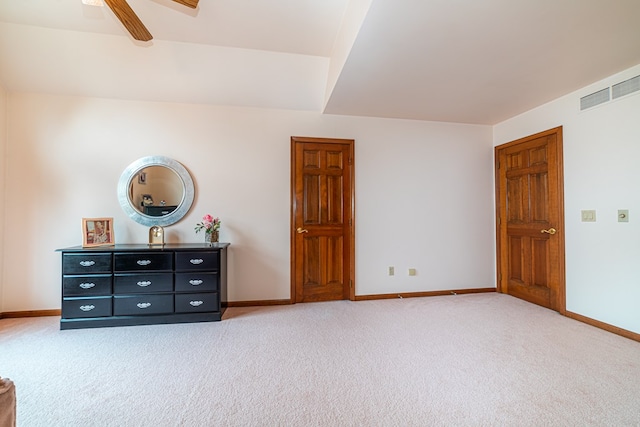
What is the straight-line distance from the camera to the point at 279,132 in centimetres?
343

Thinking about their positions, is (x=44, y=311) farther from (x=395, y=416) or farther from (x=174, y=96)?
(x=395, y=416)

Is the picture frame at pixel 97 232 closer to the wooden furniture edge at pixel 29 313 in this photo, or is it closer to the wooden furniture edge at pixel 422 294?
the wooden furniture edge at pixel 29 313

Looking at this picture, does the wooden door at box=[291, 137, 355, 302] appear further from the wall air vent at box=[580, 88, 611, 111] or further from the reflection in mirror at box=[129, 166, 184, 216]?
the wall air vent at box=[580, 88, 611, 111]

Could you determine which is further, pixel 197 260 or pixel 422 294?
pixel 422 294

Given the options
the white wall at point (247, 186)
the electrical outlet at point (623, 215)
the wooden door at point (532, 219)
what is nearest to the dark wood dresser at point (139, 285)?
the white wall at point (247, 186)

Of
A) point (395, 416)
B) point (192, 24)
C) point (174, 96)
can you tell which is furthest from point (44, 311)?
point (395, 416)

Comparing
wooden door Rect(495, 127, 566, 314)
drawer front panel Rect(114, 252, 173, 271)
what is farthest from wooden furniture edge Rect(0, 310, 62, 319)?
wooden door Rect(495, 127, 566, 314)

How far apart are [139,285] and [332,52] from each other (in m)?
3.19

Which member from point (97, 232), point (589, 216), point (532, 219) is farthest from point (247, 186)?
point (589, 216)

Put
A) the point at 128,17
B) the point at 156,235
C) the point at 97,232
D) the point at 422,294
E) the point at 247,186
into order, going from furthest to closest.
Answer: the point at 422,294 < the point at 247,186 < the point at 156,235 < the point at 97,232 < the point at 128,17

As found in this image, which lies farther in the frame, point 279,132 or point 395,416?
point 279,132

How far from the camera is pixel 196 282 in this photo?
9.14 ft

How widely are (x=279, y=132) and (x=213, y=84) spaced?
92cm

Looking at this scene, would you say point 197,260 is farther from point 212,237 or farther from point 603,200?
point 603,200
